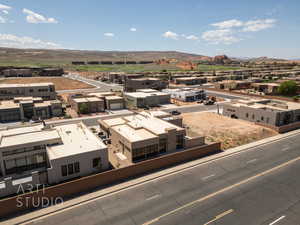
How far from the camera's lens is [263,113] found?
5394cm

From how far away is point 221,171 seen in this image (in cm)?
3189

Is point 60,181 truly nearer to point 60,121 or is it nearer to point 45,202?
point 45,202

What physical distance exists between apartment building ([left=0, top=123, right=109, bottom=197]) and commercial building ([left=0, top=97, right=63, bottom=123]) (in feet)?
103

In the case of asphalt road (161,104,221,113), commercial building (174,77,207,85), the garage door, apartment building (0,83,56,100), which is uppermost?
commercial building (174,77,207,85)

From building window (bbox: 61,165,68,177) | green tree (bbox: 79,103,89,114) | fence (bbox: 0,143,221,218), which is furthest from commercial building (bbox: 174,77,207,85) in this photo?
building window (bbox: 61,165,68,177)

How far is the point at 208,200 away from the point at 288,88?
9146cm

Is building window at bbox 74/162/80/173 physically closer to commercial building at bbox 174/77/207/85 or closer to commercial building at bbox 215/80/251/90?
commercial building at bbox 215/80/251/90

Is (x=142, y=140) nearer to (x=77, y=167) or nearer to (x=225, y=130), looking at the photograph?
(x=77, y=167)

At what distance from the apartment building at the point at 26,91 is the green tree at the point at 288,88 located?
102 meters

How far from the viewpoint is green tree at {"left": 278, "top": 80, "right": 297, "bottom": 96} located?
9306 cm

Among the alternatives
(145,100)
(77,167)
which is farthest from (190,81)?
(77,167)

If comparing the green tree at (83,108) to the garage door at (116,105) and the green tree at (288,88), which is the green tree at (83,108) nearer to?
the garage door at (116,105)

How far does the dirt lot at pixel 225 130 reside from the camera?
146 feet

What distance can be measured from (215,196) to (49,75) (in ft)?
573
